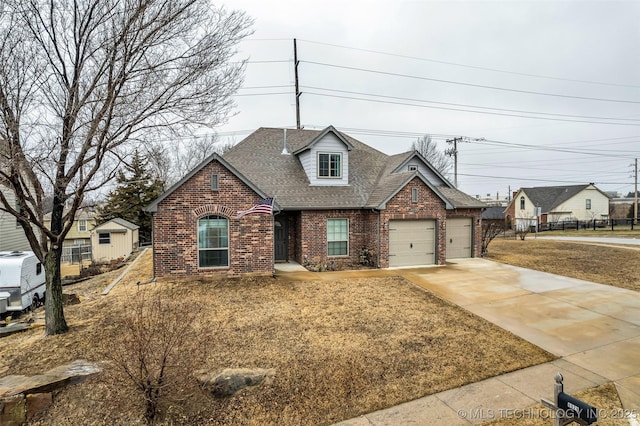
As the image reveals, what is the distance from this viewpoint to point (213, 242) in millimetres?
13297

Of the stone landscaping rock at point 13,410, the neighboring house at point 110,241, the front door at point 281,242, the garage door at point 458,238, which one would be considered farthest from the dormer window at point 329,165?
the neighboring house at point 110,241

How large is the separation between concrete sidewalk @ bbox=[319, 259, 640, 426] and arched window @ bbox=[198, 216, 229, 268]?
461cm

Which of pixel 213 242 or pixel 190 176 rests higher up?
pixel 190 176

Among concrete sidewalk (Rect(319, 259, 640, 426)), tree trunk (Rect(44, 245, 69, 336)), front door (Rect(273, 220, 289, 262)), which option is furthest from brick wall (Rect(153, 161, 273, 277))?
tree trunk (Rect(44, 245, 69, 336))

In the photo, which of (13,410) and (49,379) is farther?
(49,379)

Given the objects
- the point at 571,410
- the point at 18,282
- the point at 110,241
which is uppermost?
the point at 110,241

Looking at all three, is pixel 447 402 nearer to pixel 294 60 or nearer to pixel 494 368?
pixel 494 368

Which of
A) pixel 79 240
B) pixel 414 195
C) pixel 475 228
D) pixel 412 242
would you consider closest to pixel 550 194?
pixel 475 228

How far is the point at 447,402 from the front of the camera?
18.3 feet

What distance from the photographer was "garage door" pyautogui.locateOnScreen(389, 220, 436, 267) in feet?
51.8

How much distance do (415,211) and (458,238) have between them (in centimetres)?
383

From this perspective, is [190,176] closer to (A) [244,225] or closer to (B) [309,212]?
(A) [244,225]

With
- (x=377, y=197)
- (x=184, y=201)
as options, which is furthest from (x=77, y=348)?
(x=377, y=197)

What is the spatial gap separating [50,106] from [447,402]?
9503 mm
